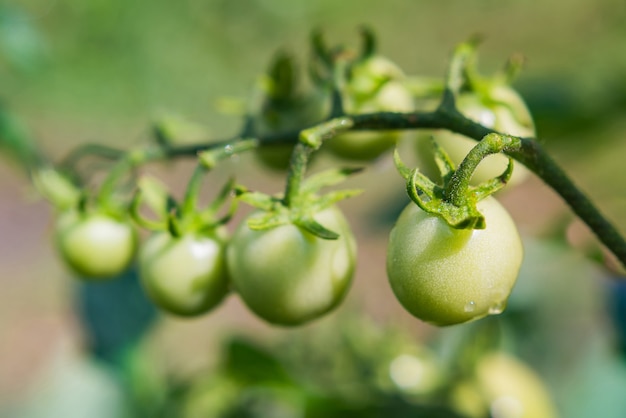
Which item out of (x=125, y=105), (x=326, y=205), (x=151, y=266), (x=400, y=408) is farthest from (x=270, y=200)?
(x=125, y=105)

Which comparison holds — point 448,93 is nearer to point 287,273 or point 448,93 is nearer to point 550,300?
point 287,273

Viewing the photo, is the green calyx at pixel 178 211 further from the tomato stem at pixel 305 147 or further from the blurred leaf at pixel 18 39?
the blurred leaf at pixel 18 39

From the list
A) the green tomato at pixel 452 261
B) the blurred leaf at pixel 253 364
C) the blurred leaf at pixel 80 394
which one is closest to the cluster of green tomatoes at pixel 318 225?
the green tomato at pixel 452 261

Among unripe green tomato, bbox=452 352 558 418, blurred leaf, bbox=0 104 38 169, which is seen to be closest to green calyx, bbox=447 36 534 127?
unripe green tomato, bbox=452 352 558 418

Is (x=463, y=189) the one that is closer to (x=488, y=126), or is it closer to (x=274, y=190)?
(x=488, y=126)

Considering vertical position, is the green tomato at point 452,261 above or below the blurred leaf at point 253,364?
above

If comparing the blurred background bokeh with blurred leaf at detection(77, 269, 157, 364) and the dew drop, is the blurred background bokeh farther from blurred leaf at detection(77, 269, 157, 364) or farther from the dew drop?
the dew drop
